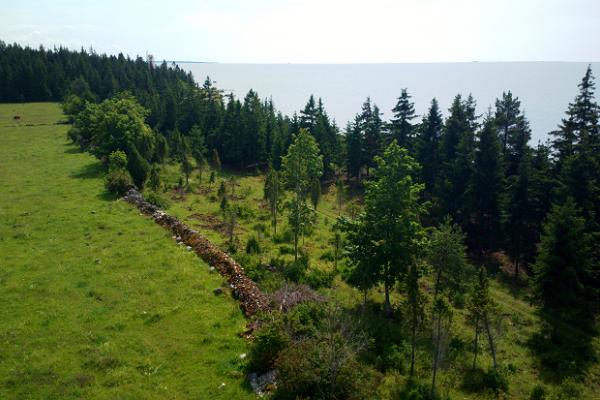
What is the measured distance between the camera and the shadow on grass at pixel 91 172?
5262cm

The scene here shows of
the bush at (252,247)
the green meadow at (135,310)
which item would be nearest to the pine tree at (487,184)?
the green meadow at (135,310)

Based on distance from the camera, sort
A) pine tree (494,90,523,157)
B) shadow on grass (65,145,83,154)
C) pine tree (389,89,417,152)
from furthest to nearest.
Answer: shadow on grass (65,145,83,154) < pine tree (389,89,417,152) < pine tree (494,90,523,157)

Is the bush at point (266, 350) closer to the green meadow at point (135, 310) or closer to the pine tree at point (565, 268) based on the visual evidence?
the green meadow at point (135, 310)

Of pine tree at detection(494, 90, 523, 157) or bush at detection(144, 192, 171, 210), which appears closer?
bush at detection(144, 192, 171, 210)

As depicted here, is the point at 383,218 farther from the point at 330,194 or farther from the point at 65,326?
the point at 330,194

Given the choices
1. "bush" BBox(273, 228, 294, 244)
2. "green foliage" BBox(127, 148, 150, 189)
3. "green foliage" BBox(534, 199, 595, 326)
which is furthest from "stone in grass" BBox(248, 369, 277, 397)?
"green foliage" BBox(127, 148, 150, 189)

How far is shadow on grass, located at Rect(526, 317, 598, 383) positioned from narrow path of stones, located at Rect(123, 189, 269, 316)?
1683 centimetres

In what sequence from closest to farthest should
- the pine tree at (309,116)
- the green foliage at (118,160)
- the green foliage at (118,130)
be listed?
the green foliage at (118,160) → the green foliage at (118,130) → the pine tree at (309,116)

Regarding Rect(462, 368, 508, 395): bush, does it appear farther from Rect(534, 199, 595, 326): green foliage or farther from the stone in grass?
Rect(534, 199, 595, 326): green foliage

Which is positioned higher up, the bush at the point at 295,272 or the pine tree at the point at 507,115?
the pine tree at the point at 507,115

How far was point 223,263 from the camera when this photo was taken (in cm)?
2783

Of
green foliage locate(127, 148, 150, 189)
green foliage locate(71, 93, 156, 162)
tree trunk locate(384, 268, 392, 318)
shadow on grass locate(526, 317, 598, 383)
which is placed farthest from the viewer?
green foliage locate(71, 93, 156, 162)

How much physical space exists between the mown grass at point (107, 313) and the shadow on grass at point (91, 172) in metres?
11.7

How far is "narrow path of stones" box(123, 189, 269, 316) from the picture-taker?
913 inches
